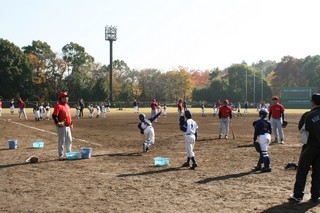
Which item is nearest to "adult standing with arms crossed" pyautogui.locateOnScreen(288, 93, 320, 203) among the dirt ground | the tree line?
the dirt ground

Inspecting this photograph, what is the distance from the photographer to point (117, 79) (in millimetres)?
104000

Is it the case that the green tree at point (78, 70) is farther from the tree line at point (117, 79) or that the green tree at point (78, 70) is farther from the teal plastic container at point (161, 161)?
the teal plastic container at point (161, 161)

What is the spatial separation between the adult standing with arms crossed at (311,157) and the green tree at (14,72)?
72.2 meters

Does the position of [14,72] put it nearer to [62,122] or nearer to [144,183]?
[62,122]

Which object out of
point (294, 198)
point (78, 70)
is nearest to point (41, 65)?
point (78, 70)

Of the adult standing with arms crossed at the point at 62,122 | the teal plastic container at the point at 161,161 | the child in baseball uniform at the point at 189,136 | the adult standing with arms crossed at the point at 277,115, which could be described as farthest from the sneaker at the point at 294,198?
the adult standing with arms crossed at the point at 277,115

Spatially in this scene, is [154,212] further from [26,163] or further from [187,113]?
[26,163]

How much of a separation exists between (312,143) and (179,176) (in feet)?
12.3

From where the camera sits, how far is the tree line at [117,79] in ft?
245

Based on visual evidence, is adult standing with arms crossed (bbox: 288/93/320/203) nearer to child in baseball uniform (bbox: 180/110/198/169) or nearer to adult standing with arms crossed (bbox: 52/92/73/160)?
child in baseball uniform (bbox: 180/110/198/169)

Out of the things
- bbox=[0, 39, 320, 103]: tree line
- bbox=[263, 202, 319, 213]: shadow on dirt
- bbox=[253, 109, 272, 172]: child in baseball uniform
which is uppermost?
bbox=[0, 39, 320, 103]: tree line

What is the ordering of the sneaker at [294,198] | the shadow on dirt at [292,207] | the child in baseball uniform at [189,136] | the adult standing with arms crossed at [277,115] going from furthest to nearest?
the adult standing with arms crossed at [277,115] < the child in baseball uniform at [189,136] < the sneaker at [294,198] < the shadow on dirt at [292,207]

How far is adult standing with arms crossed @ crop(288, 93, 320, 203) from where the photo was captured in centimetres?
706

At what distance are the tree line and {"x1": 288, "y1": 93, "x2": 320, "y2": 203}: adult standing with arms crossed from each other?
72084 millimetres
